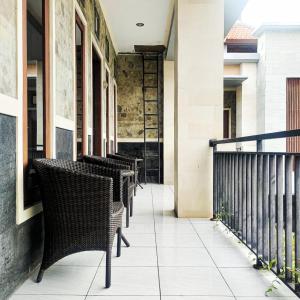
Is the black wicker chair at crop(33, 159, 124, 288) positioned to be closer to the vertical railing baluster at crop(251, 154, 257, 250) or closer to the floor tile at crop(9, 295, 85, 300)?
the floor tile at crop(9, 295, 85, 300)

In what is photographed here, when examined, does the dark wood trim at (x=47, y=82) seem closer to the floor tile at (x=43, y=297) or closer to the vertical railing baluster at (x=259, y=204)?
the floor tile at (x=43, y=297)

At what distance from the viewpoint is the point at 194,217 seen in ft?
13.4

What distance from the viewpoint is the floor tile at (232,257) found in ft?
8.02

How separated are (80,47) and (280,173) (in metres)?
3.24

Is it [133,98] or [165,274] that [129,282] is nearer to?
[165,274]

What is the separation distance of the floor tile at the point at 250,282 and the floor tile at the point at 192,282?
0.06 meters

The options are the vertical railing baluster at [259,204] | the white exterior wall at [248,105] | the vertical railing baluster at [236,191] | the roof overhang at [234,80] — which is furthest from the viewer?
the white exterior wall at [248,105]

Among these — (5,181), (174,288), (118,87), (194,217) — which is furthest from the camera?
(118,87)

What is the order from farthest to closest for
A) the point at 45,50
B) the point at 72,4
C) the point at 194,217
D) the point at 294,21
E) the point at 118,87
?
the point at 294,21 < the point at 118,87 < the point at 194,217 < the point at 72,4 < the point at 45,50

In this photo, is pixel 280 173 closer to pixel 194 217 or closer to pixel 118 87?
pixel 194 217

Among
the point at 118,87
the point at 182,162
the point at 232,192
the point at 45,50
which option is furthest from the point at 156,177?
the point at 45,50

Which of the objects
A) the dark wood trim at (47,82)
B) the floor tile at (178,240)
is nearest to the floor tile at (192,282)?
the floor tile at (178,240)

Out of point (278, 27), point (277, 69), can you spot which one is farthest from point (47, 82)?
point (278, 27)

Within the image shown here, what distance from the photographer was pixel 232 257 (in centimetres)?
260
